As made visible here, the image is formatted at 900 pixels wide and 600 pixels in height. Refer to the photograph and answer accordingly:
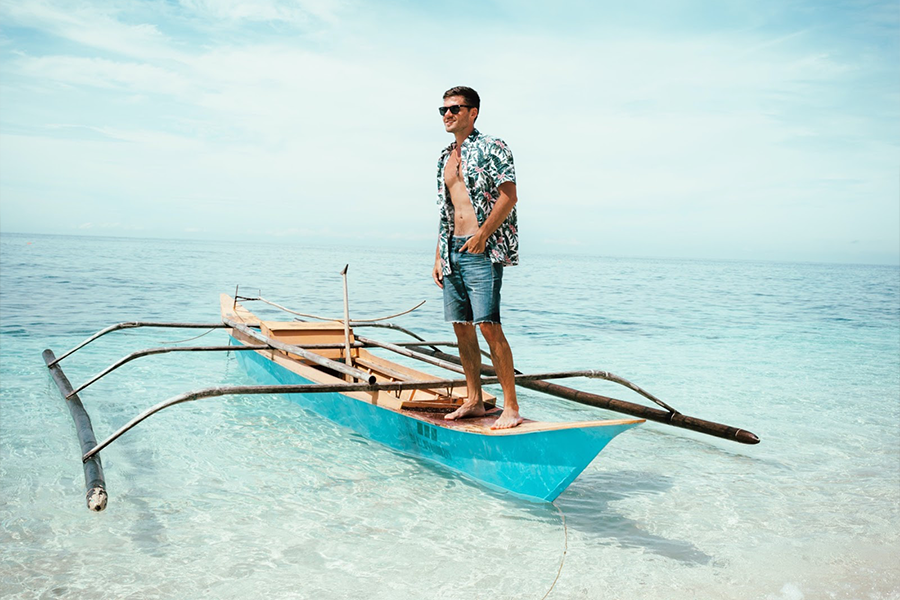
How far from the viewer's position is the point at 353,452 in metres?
5.72

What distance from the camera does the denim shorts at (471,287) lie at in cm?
420

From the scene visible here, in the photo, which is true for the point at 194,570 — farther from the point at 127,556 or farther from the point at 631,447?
the point at 631,447

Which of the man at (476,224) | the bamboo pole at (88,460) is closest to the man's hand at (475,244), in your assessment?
the man at (476,224)

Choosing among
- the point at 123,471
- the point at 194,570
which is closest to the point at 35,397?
the point at 123,471

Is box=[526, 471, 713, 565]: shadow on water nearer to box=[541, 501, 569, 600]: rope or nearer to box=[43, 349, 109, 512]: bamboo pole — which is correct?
box=[541, 501, 569, 600]: rope

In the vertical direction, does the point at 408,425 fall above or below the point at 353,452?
above

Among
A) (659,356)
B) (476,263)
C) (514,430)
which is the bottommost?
(659,356)

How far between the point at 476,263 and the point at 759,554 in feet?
8.57

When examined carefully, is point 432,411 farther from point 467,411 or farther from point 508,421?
point 508,421

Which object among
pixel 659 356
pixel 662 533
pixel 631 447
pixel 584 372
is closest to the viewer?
pixel 662 533

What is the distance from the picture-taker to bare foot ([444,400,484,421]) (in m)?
4.84

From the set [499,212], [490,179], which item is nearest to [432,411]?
[499,212]

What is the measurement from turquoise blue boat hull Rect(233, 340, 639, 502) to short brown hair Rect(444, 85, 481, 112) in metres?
2.17

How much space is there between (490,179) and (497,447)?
179 centimetres
